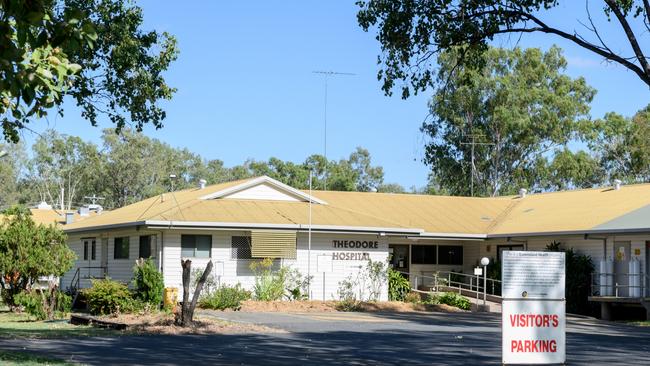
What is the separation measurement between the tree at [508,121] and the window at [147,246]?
28.3 meters

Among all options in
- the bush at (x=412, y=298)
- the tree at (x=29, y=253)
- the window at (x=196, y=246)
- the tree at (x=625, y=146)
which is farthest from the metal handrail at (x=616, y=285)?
the tree at (x=625, y=146)

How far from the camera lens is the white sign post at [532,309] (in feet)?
42.5

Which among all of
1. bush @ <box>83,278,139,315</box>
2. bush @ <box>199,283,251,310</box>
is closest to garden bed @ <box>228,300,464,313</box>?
bush @ <box>199,283,251,310</box>

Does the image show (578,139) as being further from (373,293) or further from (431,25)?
(431,25)

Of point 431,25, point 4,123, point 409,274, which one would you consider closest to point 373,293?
point 409,274

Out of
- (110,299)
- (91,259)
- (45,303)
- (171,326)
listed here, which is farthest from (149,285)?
(91,259)

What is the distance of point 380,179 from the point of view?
98.7m

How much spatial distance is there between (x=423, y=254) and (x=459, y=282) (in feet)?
6.57

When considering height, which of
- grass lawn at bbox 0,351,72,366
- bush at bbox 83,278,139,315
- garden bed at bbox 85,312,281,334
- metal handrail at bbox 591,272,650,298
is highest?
metal handrail at bbox 591,272,650,298

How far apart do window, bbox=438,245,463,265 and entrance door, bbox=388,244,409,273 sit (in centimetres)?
163

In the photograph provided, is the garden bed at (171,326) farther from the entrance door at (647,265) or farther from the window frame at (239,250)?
the entrance door at (647,265)

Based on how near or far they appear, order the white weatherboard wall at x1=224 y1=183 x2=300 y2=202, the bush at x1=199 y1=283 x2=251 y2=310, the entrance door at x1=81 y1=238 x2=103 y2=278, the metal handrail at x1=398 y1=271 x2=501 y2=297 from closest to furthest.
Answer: the bush at x1=199 y1=283 x2=251 y2=310 < the white weatherboard wall at x1=224 y1=183 x2=300 y2=202 < the metal handrail at x1=398 y1=271 x2=501 y2=297 < the entrance door at x1=81 y1=238 x2=103 y2=278

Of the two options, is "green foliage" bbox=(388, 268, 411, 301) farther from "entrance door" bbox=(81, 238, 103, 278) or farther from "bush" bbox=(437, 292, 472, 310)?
"entrance door" bbox=(81, 238, 103, 278)

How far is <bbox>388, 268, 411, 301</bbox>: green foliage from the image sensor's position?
3591 cm
